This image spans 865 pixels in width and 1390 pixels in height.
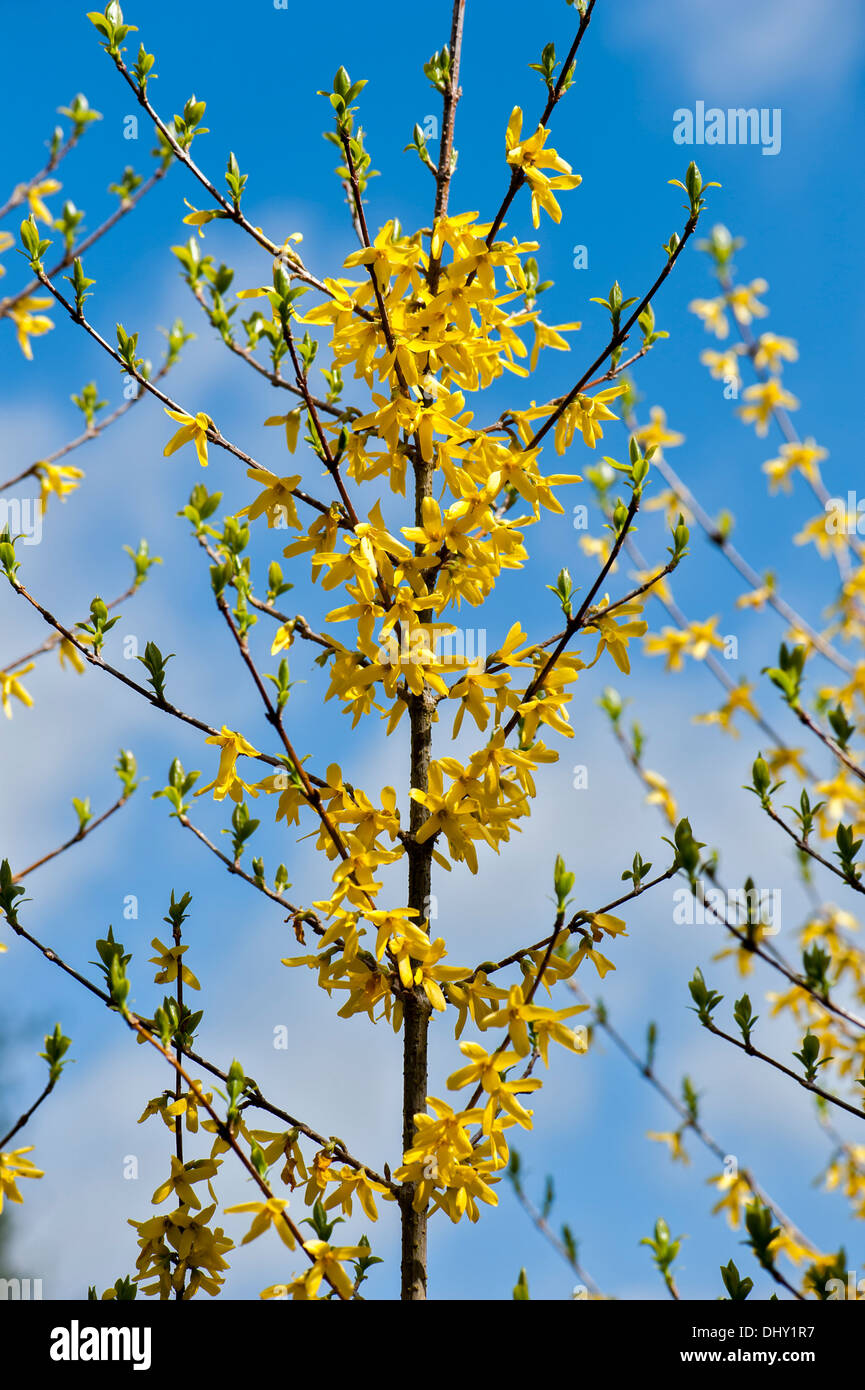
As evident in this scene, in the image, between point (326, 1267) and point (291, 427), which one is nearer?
point (326, 1267)

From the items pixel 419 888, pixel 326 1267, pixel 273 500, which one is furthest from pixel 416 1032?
pixel 273 500

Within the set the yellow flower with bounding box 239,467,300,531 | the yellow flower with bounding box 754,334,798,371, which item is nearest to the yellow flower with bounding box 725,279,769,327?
the yellow flower with bounding box 754,334,798,371

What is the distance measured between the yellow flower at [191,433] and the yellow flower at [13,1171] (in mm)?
1989

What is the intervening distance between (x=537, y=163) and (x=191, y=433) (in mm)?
1219

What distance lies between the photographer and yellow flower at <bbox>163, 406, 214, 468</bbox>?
9.45 ft

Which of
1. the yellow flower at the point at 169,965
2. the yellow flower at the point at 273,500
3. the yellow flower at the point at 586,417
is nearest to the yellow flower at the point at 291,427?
the yellow flower at the point at 273,500

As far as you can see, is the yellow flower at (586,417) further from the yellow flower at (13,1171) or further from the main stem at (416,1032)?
the yellow flower at (13,1171)

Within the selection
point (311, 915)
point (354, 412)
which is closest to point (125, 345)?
point (354, 412)

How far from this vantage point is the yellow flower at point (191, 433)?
2.88 metres

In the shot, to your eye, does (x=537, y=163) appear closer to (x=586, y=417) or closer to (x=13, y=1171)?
(x=586, y=417)

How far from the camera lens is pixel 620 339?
2.68m

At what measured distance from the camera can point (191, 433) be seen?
2895 millimetres

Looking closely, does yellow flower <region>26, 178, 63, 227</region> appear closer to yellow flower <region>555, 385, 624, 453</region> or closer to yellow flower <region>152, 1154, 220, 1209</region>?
yellow flower <region>555, 385, 624, 453</region>
